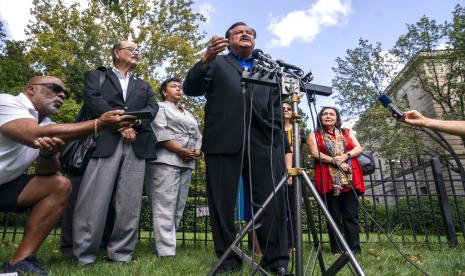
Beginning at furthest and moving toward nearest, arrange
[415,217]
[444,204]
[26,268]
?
[415,217] → [444,204] → [26,268]

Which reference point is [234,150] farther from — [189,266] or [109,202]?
[109,202]

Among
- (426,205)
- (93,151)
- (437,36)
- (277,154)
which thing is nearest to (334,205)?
(277,154)

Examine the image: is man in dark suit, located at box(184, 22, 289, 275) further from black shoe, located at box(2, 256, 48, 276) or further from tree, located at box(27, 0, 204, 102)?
tree, located at box(27, 0, 204, 102)

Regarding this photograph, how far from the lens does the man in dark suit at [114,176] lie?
3.32 meters

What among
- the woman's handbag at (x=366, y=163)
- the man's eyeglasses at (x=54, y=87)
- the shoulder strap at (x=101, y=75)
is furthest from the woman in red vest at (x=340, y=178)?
the man's eyeglasses at (x=54, y=87)

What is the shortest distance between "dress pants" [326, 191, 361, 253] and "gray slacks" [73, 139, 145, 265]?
2.50 m

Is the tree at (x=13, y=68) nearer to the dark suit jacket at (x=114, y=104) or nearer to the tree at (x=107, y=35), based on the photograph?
the tree at (x=107, y=35)

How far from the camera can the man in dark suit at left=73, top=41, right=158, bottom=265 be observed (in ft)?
10.9

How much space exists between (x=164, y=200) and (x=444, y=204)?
4922mm

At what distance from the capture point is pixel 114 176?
138 inches

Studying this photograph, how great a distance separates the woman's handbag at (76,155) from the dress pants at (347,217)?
3054mm

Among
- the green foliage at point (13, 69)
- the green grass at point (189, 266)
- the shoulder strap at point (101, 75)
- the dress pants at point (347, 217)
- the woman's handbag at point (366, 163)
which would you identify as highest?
the green foliage at point (13, 69)

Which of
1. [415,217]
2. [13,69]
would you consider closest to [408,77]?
[415,217]

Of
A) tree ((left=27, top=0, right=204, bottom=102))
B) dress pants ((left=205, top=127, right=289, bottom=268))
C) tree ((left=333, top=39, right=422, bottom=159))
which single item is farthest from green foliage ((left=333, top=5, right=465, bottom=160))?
dress pants ((left=205, top=127, right=289, bottom=268))
